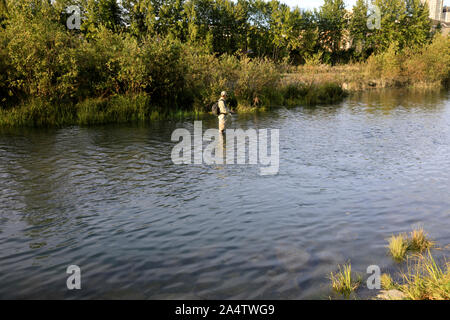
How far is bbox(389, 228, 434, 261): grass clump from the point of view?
654cm

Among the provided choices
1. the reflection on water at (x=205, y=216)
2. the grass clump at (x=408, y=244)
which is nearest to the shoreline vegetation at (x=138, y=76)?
the reflection on water at (x=205, y=216)

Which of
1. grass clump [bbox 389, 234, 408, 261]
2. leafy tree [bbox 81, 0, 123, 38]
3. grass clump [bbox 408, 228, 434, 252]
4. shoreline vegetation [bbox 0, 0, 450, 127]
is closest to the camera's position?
grass clump [bbox 389, 234, 408, 261]

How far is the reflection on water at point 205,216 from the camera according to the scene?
238 inches

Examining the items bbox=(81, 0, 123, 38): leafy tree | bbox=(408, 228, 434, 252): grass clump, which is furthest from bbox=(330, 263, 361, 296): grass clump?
bbox=(81, 0, 123, 38): leafy tree

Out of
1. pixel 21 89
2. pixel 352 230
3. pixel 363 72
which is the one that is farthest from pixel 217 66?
pixel 363 72

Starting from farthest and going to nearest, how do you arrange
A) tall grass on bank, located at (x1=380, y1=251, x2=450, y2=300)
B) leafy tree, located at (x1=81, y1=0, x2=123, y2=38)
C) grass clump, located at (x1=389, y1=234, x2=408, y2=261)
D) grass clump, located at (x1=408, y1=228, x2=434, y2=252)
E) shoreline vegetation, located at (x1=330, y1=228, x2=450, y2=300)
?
1. leafy tree, located at (x1=81, y1=0, x2=123, y2=38)
2. grass clump, located at (x1=408, y1=228, x2=434, y2=252)
3. grass clump, located at (x1=389, y1=234, x2=408, y2=261)
4. shoreline vegetation, located at (x1=330, y1=228, x2=450, y2=300)
5. tall grass on bank, located at (x1=380, y1=251, x2=450, y2=300)

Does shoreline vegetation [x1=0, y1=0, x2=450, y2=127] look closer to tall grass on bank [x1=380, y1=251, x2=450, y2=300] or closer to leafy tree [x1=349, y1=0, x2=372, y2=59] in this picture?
tall grass on bank [x1=380, y1=251, x2=450, y2=300]

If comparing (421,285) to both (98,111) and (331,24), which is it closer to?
(98,111)

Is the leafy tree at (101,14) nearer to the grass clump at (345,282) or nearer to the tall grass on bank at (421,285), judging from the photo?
the grass clump at (345,282)

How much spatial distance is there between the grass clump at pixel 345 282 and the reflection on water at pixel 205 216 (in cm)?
15

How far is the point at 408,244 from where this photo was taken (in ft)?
22.6

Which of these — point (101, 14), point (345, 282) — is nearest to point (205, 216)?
point (345, 282)
